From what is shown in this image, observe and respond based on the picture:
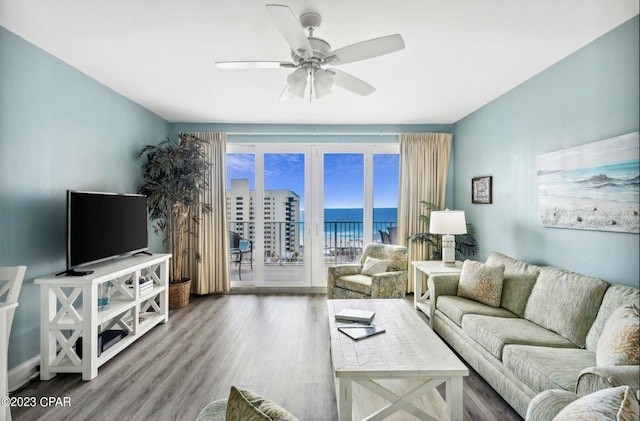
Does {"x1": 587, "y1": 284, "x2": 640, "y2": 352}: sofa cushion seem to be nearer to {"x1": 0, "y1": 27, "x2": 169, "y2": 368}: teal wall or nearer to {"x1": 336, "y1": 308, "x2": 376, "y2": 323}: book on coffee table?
{"x1": 336, "y1": 308, "x2": 376, "y2": 323}: book on coffee table

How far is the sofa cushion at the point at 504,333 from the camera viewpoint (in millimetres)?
2191

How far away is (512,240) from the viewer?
356 centimetres

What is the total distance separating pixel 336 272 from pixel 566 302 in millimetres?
2329

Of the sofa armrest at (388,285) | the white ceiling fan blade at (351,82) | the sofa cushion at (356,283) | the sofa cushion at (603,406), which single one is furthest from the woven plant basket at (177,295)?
the sofa cushion at (603,406)

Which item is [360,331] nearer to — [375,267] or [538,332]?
[538,332]

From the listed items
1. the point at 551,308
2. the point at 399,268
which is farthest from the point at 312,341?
the point at 551,308

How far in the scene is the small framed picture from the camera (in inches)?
159

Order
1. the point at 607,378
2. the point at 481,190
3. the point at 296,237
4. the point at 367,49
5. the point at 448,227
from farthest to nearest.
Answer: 1. the point at 296,237
2. the point at 481,190
3. the point at 448,227
4. the point at 367,49
5. the point at 607,378

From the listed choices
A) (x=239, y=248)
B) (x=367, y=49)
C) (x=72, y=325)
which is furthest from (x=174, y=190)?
(x=367, y=49)

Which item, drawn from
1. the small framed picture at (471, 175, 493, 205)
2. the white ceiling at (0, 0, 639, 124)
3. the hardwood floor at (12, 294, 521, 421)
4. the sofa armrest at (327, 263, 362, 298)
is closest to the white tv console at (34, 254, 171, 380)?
the hardwood floor at (12, 294, 521, 421)

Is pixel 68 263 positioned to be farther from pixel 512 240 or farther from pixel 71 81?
pixel 512 240

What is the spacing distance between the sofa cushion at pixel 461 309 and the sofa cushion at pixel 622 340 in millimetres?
1002

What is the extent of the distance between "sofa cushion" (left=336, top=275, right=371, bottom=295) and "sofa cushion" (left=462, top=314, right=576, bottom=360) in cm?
126

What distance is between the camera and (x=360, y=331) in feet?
7.61
